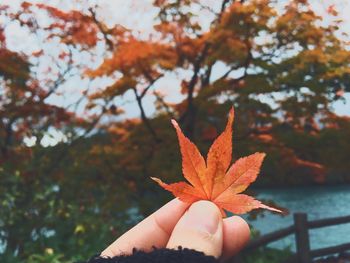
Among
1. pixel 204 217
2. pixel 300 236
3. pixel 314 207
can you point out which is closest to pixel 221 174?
pixel 204 217

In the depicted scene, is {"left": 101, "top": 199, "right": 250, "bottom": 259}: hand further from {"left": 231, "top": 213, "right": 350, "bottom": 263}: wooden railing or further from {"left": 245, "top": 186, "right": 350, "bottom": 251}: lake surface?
{"left": 245, "top": 186, "right": 350, "bottom": 251}: lake surface

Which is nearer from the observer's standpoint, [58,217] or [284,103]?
[58,217]

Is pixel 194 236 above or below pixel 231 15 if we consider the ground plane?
below

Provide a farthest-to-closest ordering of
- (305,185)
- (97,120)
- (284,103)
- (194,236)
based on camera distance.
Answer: (305,185), (97,120), (284,103), (194,236)

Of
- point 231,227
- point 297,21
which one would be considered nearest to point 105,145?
point 297,21

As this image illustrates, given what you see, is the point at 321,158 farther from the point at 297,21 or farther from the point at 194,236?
the point at 194,236

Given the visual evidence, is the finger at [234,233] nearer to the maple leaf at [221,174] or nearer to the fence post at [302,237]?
the maple leaf at [221,174]

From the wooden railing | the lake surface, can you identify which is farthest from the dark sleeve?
the lake surface
